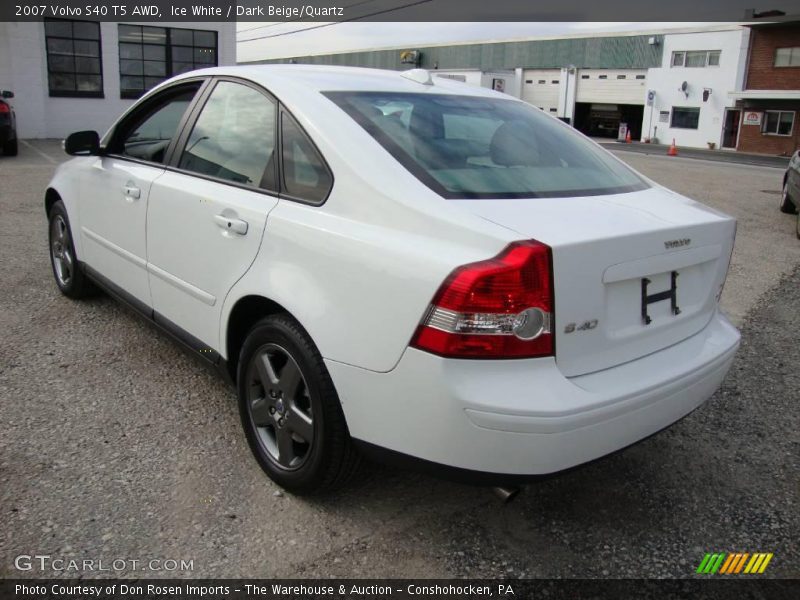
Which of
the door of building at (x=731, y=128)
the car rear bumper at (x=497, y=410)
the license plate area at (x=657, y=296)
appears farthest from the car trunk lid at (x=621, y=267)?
the door of building at (x=731, y=128)

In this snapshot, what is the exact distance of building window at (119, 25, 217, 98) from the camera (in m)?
18.9

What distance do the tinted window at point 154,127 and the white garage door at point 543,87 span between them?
167ft

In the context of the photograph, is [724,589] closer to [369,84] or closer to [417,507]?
[417,507]

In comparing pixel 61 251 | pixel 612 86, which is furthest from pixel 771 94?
pixel 61 251

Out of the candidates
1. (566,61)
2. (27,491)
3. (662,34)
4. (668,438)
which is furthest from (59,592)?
(566,61)

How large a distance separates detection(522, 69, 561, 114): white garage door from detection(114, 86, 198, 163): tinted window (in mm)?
50776

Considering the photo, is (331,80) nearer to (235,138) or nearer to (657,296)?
(235,138)

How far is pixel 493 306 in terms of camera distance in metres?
2.05

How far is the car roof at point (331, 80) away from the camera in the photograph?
9.56 ft

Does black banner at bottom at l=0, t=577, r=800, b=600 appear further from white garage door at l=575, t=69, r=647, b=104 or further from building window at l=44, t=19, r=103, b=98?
white garage door at l=575, t=69, r=647, b=104

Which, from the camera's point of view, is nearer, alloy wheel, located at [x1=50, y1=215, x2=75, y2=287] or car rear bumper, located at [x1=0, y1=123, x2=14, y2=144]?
alloy wheel, located at [x1=50, y1=215, x2=75, y2=287]

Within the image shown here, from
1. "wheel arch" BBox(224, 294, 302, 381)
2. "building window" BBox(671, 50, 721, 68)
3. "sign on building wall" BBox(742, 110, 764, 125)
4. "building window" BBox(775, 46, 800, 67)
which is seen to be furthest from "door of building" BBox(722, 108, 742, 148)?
"wheel arch" BBox(224, 294, 302, 381)

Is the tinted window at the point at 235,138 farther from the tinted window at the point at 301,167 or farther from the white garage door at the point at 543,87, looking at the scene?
the white garage door at the point at 543,87

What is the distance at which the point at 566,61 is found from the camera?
50.8 m
